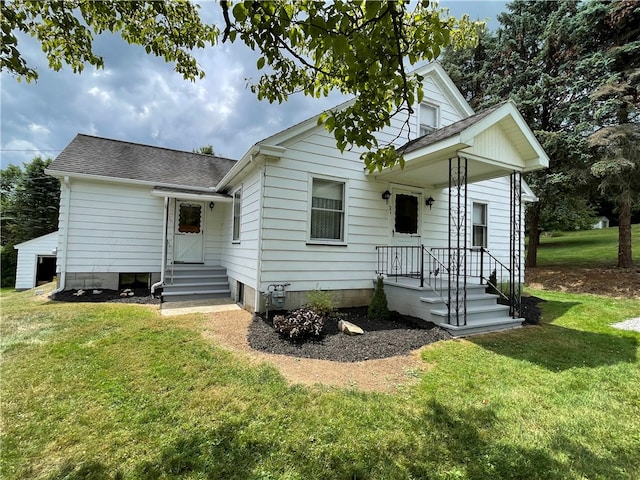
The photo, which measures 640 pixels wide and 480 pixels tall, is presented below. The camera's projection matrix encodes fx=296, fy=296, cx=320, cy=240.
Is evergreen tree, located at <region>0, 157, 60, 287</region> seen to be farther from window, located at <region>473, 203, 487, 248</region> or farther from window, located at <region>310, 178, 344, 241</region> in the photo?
window, located at <region>473, 203, 487, 248</region>

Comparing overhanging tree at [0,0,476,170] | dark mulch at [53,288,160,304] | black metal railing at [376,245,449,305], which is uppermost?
overhanging tree at [0,0,476,170]

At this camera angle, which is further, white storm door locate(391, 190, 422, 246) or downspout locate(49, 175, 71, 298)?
downspout locate(49, 175, 71, 298)

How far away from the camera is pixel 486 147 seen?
5840 millimetres

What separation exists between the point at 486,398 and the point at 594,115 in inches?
530

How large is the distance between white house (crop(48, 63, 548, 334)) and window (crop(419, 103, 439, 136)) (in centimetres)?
4

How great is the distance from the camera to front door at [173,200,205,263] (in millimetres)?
9797

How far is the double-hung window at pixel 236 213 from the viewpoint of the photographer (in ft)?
27.5

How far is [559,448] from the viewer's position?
2.46 metres

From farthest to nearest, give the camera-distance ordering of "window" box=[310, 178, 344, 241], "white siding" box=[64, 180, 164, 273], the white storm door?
1. "white siding" box=[64, 180, 164, 273]
2. the white storm door
3. "window" box=[310, 178, 344, 241]

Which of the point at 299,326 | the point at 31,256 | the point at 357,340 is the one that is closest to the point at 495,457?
the point at 357,340

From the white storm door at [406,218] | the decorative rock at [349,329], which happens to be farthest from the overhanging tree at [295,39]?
the white storm door at [406,218]

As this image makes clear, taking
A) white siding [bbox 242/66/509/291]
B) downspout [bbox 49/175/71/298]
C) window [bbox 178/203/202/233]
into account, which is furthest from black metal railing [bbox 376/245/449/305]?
downspout [bbox 49/175/71/298]

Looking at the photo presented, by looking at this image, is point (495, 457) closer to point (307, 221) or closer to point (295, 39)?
point (295, 39)

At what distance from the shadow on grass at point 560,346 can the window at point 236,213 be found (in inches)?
248
